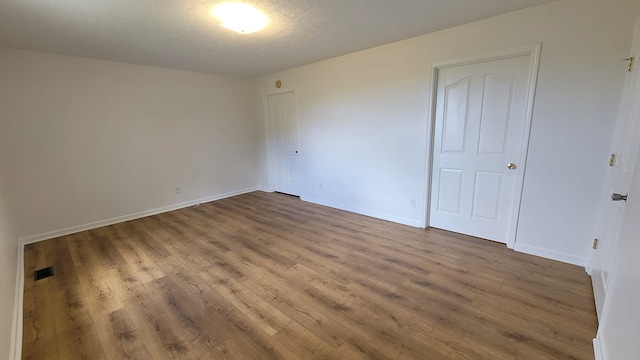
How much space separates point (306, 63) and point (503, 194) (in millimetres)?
3347

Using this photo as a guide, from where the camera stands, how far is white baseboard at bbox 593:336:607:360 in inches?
55.9

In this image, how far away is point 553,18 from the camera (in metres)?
2.29

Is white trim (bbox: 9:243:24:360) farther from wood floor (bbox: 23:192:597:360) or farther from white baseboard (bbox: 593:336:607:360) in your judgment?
white baseboard (bbox: 593:336:607:360)

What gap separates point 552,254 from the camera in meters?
2.56

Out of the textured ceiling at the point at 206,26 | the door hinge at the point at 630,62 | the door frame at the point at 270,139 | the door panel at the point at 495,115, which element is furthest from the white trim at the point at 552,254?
the door frame at the point at 270,139

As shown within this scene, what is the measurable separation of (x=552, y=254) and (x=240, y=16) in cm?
370

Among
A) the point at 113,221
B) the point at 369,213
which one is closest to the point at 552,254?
the point at 369,213

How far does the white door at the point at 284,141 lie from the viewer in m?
4.98

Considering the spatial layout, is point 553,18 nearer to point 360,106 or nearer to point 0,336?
point 360,106

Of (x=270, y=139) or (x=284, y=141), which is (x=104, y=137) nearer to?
(x=270, y=139)

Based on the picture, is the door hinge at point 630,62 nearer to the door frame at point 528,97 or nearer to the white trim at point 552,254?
the door frame at point 528,97

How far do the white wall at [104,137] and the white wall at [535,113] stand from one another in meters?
2.26

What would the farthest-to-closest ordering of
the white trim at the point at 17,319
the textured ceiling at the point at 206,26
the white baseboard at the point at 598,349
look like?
the textured ceiling at the point at 206,26 → the white trim at the point at 17,319 → the white baseboard at the point at 598,349

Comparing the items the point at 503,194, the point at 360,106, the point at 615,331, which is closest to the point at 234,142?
the point at 360,106
